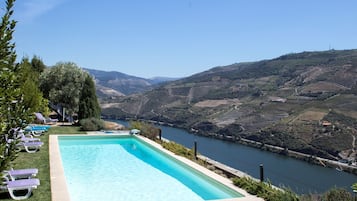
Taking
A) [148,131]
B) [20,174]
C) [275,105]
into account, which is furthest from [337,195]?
[275,105]

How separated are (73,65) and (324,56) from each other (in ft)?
331

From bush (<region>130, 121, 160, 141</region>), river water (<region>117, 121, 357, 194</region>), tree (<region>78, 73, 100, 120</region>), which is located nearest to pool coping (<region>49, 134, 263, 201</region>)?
bush (<region>130, 121, 160, 141</region>)

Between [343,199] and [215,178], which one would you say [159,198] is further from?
[343,199]

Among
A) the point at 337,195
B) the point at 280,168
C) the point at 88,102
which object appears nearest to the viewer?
the point at 337,195

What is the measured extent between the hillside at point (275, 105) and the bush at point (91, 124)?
126 ft

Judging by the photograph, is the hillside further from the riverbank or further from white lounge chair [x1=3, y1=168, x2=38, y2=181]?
white lounge chair [x1=3, y1=168, x2=38, y2=181]

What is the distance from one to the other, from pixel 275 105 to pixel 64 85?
56.9 metres

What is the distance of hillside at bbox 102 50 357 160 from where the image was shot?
52719 millimetres

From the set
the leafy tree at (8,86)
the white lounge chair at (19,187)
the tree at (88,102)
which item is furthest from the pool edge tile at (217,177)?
the tree at (88,102)

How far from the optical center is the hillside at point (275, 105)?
5272 centimetres

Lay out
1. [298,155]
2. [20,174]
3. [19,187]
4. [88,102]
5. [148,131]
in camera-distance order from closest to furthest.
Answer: [19,187]
[20,174]
[148,131]
[88,102]
[298,155]

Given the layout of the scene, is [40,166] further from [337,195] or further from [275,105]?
[275,105]

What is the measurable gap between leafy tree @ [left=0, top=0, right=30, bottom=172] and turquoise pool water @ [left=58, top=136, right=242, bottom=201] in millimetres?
5588

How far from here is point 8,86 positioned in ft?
7.81
